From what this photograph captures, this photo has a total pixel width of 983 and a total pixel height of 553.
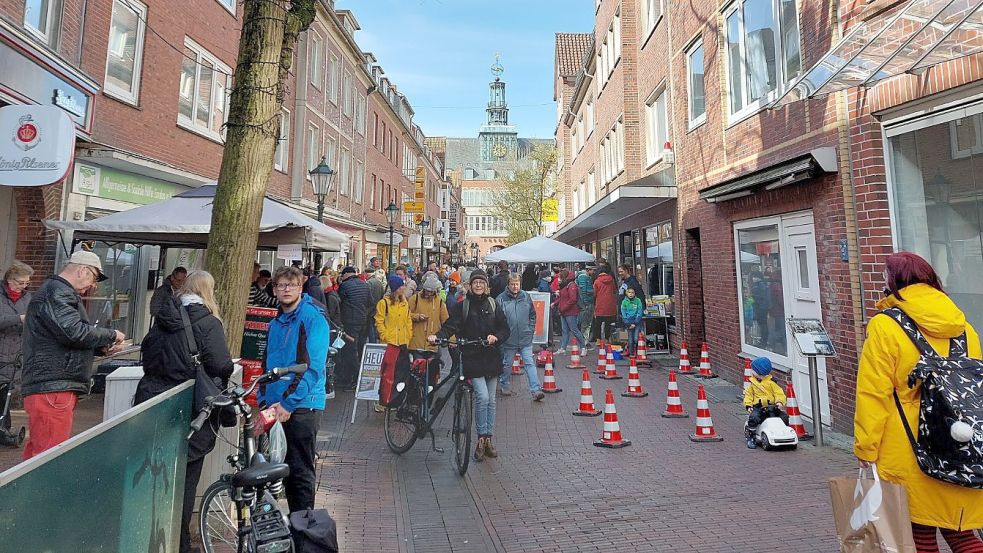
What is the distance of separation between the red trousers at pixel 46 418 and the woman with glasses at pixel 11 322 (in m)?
2.50

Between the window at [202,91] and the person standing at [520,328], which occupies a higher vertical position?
the window at [202,91]

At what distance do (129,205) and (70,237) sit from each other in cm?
184

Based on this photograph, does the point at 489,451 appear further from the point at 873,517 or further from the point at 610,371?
the point at 610,371

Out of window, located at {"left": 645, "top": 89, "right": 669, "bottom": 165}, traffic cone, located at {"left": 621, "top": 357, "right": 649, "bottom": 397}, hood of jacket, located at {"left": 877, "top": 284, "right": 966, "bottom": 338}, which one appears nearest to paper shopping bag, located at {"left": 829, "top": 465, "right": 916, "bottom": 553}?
hood of jacket, located at {"left": 877, "top": 284, "right": 966, "bottom": 338}

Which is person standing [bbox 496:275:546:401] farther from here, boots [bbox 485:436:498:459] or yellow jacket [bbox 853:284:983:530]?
yellow jacket [bbox 853:284:983:530]

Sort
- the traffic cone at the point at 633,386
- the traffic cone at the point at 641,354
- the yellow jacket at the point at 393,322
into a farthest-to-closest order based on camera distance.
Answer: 1. the traffic cone at the point at 641,354
2. the traffic cone at the point at 633,386
3. the yellow jacket at the point at 393,322

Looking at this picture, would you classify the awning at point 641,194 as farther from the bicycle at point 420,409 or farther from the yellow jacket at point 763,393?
the bicycle at point 420,409

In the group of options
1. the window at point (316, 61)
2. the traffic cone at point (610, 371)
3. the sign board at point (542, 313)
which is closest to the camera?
the traffic cone at point (610, 371)

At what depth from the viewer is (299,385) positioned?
349cm

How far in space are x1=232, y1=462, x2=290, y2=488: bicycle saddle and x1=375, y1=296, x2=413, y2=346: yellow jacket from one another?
13.4ft

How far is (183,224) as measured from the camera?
637 cm

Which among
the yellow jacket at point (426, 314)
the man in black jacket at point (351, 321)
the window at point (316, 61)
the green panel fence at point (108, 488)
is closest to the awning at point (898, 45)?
the yellow jacket at point (426, 314)

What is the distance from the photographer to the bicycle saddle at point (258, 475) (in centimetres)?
274

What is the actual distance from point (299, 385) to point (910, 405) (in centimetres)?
348
